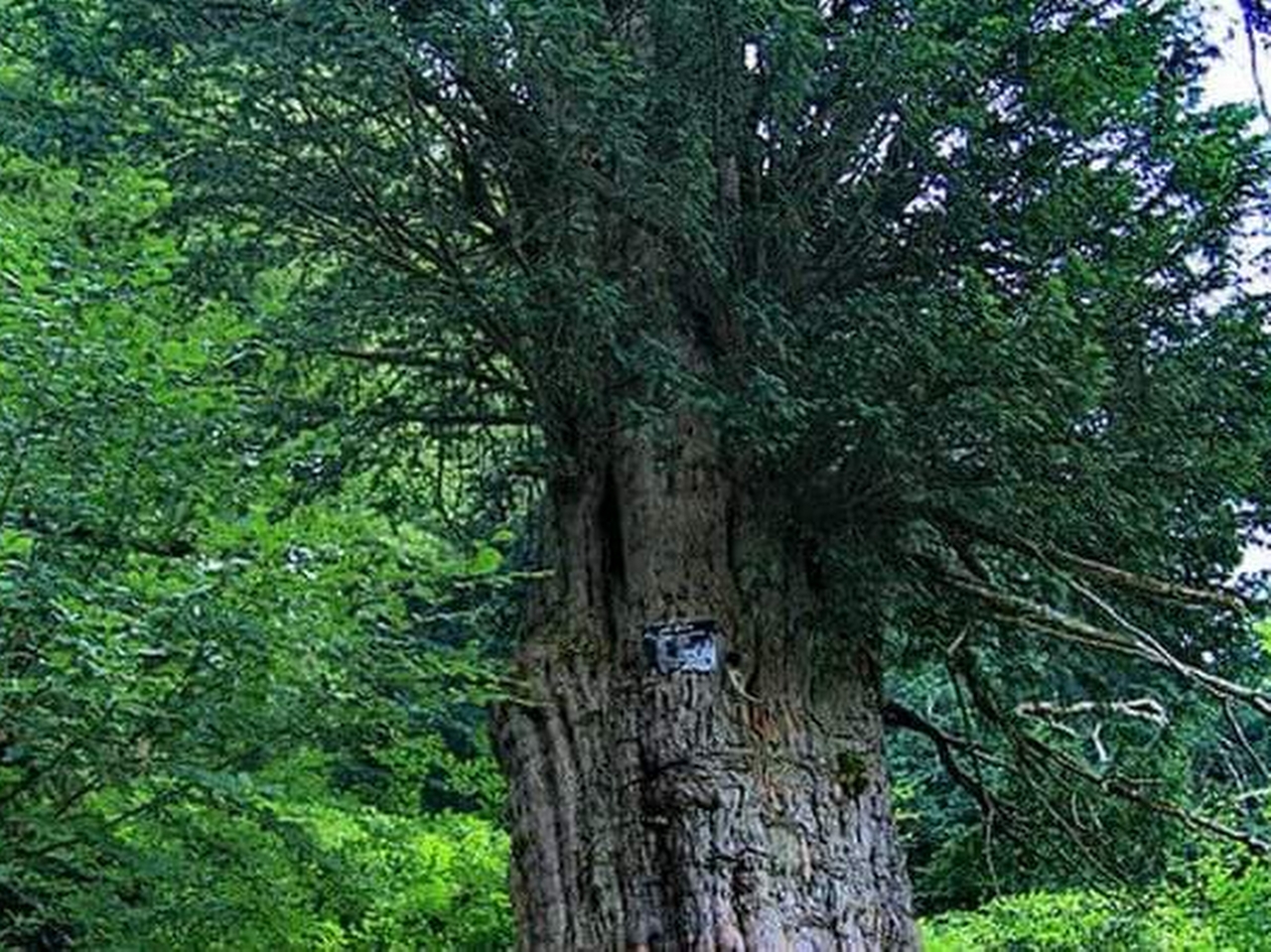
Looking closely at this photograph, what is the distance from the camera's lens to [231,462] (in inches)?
140

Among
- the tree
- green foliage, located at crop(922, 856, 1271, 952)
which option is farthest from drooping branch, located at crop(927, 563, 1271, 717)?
green foliage, located at crop(922, 856, 1271, 952)

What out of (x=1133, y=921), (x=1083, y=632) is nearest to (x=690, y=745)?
(x=1083, y=632)

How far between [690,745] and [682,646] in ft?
0.83

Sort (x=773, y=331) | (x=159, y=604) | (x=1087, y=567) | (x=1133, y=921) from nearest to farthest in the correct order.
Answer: (x=159, y=604), (x=773, y=331), (x=1087, y=567), (x=1133, y=921)

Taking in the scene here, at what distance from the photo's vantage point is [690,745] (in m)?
3.69

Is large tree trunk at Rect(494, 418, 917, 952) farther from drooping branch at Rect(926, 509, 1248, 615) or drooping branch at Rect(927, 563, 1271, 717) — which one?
drooping branch at Rect(926, 509, 1248, 615)

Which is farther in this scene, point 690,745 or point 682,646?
point 682,646

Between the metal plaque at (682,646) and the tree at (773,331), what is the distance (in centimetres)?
3

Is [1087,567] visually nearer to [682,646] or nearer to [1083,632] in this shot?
[1083,632]

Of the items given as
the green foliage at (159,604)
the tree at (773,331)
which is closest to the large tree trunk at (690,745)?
the tree at (773,331)

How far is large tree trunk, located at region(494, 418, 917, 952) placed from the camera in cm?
358

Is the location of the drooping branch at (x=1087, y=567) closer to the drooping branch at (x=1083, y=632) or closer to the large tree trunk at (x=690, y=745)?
the drooping branch at (x=1083, y=632)

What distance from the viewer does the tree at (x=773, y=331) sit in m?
3.48

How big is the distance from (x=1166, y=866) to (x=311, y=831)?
2.82 metres
